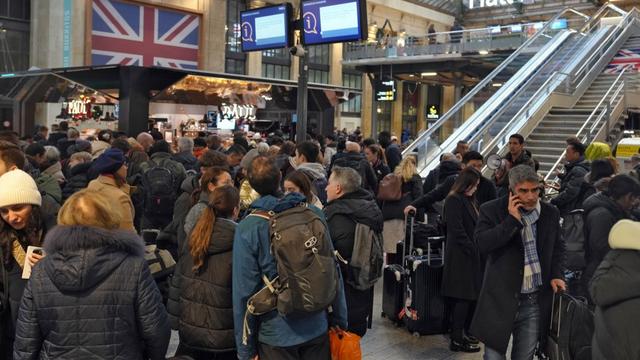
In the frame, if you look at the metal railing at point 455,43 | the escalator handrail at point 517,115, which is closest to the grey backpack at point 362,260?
the escalator handrail at point 517,115

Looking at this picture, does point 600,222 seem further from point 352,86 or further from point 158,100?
point 352,86

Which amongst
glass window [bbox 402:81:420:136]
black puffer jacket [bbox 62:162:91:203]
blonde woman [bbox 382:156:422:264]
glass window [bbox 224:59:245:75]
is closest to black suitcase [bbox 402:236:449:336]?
blonde woman [bbox 382:156:422:264]

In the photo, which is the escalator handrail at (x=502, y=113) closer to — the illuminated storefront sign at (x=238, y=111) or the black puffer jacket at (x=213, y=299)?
the illuminated storefront sign at (x=238, y=111)

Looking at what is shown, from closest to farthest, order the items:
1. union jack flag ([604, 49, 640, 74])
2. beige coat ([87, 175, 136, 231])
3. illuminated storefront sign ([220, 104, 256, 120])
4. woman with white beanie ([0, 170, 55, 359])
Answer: woman with white beanie ([0, 170, 55, 359]) → beige coat ([87, 175, 136, 231]) → illuminated storefront sign ([220, 104, 256, 120]) → union jack flag ([604, 49, 640, 74])

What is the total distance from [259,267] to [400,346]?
2.64 m

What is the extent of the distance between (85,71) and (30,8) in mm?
17298

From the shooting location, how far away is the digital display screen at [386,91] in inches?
1002

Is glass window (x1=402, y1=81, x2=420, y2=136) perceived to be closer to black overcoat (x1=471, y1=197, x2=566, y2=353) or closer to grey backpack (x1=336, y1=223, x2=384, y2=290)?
grey backpack (x1=336, y1=223, x2=384, y2=290)

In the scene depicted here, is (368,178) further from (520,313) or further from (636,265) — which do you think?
(636,265)

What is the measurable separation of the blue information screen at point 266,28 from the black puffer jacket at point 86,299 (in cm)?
821

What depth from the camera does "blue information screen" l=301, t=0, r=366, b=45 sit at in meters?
9.75

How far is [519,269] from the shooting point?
3.72 meters

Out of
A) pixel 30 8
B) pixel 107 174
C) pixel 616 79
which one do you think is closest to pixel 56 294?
pixel 107 174

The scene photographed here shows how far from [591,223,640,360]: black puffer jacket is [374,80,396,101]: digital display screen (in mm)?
23108
